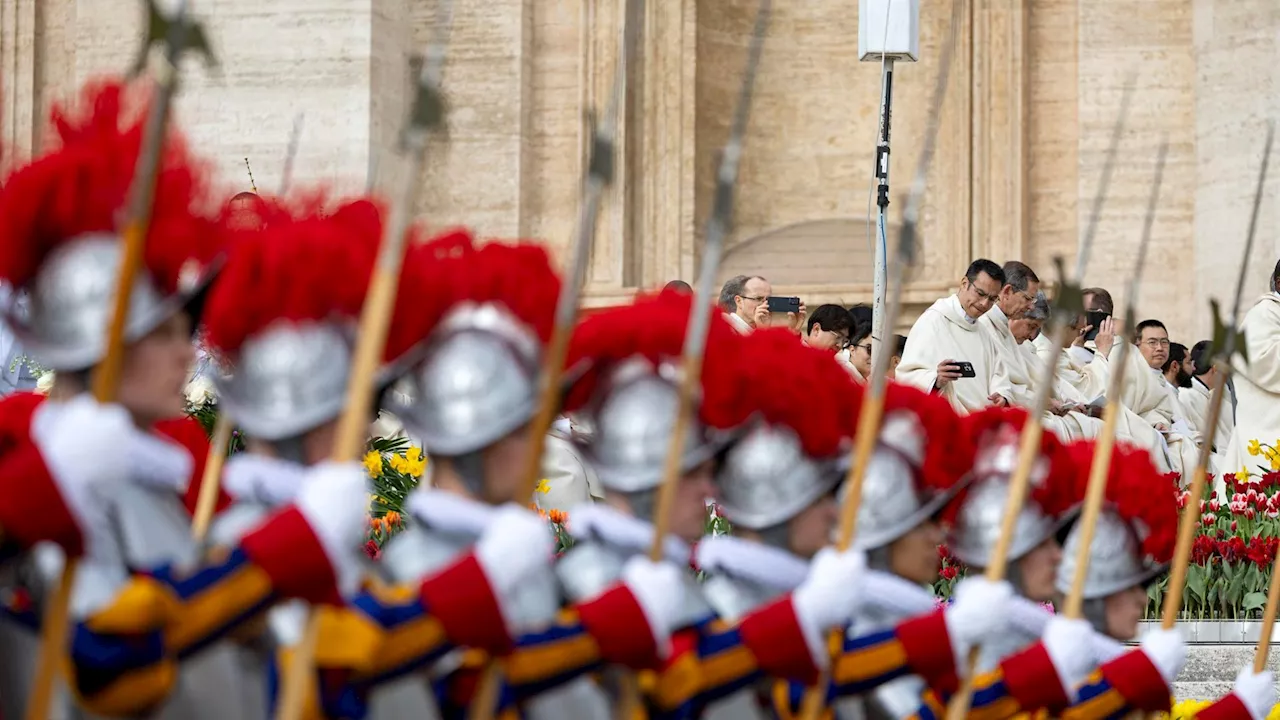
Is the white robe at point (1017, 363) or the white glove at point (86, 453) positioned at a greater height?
the white glove at point (86, 453)

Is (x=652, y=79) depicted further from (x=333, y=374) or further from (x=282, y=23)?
(x=333, y=374)

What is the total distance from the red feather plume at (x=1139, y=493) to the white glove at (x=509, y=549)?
2.35 metres

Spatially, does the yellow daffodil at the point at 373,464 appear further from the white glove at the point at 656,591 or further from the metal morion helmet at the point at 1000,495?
the white glove at the point at 656,591

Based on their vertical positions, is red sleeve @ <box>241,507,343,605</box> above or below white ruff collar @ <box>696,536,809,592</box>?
above

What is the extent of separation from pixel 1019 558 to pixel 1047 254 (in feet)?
31.3

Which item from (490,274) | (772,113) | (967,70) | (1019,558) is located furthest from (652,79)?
(490,274)

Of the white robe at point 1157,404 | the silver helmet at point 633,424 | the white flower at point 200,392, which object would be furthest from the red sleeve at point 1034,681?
the white robe at point 1157,404

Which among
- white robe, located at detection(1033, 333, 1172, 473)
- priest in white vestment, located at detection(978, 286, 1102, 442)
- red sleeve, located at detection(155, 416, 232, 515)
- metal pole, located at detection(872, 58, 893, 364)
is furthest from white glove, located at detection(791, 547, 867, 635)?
white robe, located at detection(1033, 333, 1172, 473)

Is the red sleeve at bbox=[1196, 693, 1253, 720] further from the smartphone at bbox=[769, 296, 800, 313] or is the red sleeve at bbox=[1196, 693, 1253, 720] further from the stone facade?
the stone facade

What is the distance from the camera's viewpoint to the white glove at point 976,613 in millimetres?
4992

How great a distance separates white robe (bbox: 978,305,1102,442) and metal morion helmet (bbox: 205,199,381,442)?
7.54 metres

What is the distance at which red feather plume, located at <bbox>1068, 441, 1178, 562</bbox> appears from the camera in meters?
6.08

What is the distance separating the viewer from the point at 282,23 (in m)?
14.5

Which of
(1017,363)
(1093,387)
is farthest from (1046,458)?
(1093,387)
